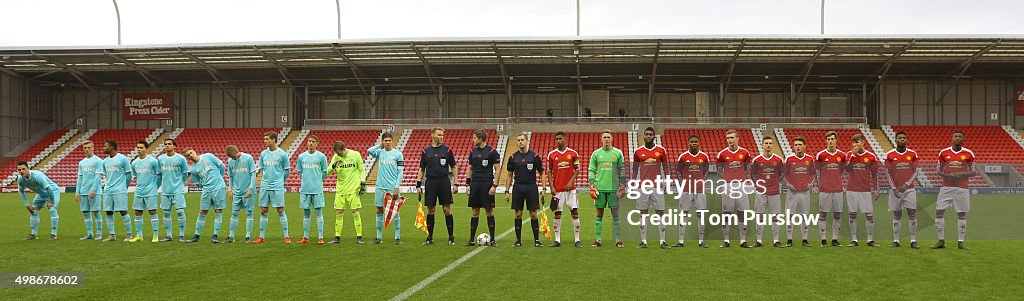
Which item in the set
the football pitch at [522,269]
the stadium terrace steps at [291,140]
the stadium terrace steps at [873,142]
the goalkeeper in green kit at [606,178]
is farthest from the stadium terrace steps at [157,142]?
the goalkeeper in green kit at [606,178]

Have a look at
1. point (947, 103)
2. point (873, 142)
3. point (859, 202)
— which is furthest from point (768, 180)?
point (947, 103)

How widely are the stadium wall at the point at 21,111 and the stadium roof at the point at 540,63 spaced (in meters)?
0.87

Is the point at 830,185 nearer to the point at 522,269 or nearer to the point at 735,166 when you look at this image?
the point at 735,166

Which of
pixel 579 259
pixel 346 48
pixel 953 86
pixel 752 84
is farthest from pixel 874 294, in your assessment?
pixel 953 86

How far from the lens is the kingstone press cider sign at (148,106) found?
51906 mm

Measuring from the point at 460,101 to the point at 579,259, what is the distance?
4165 centimetres

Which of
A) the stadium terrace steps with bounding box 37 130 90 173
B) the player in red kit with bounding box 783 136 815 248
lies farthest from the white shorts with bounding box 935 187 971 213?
the stadium terrace steps with bounding box 37 130 90 173

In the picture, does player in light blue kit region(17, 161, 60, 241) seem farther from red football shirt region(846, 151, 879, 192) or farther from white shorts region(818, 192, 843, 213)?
red football shirt region(846, 151, 879, 192)

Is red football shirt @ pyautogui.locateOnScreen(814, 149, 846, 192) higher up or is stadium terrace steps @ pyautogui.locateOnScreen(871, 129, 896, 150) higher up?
stadium terrace steps @ pyautogui.locateOnScreen(871, 129, 896, 150)

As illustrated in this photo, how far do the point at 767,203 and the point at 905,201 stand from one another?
2181 millimetres

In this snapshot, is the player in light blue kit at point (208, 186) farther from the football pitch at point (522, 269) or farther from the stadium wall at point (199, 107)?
the stadium wall at point (199, 107)

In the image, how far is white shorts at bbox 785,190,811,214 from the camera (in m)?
12.8

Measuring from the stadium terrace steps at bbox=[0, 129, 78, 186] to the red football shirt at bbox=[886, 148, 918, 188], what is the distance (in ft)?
152

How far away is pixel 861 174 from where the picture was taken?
12.9 metres
